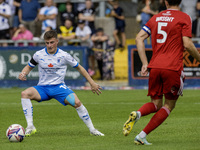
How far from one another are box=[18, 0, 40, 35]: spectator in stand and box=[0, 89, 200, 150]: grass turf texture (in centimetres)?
591

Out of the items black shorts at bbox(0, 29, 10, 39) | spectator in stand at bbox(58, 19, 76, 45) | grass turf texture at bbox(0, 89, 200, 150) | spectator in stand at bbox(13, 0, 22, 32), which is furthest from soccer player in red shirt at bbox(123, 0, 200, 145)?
spectator in stand at bbox(13, 0, 22, 32)

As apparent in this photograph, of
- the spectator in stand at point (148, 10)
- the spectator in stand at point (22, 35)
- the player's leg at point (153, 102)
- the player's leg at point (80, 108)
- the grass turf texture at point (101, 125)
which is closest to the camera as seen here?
the player's leg at point (153, 102)

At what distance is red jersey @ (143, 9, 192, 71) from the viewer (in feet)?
23.8

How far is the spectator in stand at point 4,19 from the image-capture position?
71.5 ft

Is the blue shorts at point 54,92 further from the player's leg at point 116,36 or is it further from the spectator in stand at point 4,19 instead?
the player's leg at point 116,36

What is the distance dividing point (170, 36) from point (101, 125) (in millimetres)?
3495

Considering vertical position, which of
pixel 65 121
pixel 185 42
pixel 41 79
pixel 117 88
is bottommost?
pixel 117 88

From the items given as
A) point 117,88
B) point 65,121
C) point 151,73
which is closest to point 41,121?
point 65,121

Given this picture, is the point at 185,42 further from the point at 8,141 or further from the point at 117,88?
the point at 117,88

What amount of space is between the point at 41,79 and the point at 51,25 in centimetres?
1264

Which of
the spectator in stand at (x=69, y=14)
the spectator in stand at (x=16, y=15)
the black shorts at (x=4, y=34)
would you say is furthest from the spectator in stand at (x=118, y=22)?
the black shorts at (x=4, y=34)

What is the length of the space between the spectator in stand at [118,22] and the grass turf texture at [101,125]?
5.23 m

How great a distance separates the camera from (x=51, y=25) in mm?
21750

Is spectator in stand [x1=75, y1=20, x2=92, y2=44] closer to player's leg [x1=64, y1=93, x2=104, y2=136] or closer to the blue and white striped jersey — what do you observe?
the blue and white striped jersey
